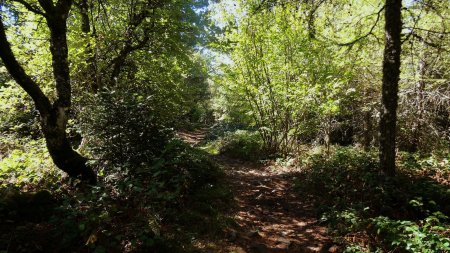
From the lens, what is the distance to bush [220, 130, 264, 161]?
42.4 ft

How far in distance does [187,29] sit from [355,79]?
23.0 ft

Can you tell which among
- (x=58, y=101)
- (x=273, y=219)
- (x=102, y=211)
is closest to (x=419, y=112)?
(x=273, y=219)

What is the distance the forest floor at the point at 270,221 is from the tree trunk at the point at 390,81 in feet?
6.45

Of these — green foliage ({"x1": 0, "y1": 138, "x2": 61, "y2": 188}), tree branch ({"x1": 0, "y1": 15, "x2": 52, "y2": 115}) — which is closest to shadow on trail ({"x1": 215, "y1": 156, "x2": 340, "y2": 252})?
green foliage ({"x1": 0, "y1": 138, "x2": 61, "y2": 188})

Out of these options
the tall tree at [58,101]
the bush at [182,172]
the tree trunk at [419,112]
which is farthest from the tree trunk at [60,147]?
the tree trunk at [419,112]

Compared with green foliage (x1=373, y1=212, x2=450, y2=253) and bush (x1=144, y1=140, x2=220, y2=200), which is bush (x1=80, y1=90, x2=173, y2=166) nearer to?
bush (x1=144, y1=140, x2=220, y2=200)

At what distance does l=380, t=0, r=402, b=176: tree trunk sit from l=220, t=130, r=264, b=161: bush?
21.4 feet

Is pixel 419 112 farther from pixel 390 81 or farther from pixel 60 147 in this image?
pixel 60 147

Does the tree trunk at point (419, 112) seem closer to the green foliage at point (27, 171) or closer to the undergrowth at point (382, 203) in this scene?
the undergrowth at point (382, 203)

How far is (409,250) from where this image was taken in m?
3.75

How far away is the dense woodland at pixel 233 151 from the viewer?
14.8 feet

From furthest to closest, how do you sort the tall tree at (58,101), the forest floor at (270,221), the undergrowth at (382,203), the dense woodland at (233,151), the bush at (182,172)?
the bush at (182,172) < the tall tree at (58,101) < the forest floor at (270,221) < the dense woodland at (233,151) < the undergrowth at (382,203)

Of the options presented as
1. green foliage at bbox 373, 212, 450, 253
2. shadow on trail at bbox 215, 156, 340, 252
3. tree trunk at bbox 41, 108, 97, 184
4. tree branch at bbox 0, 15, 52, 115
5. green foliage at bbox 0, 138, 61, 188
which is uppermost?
tree branch at bbox 0, 15, 52, 115

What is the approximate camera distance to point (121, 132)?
6301 mm
